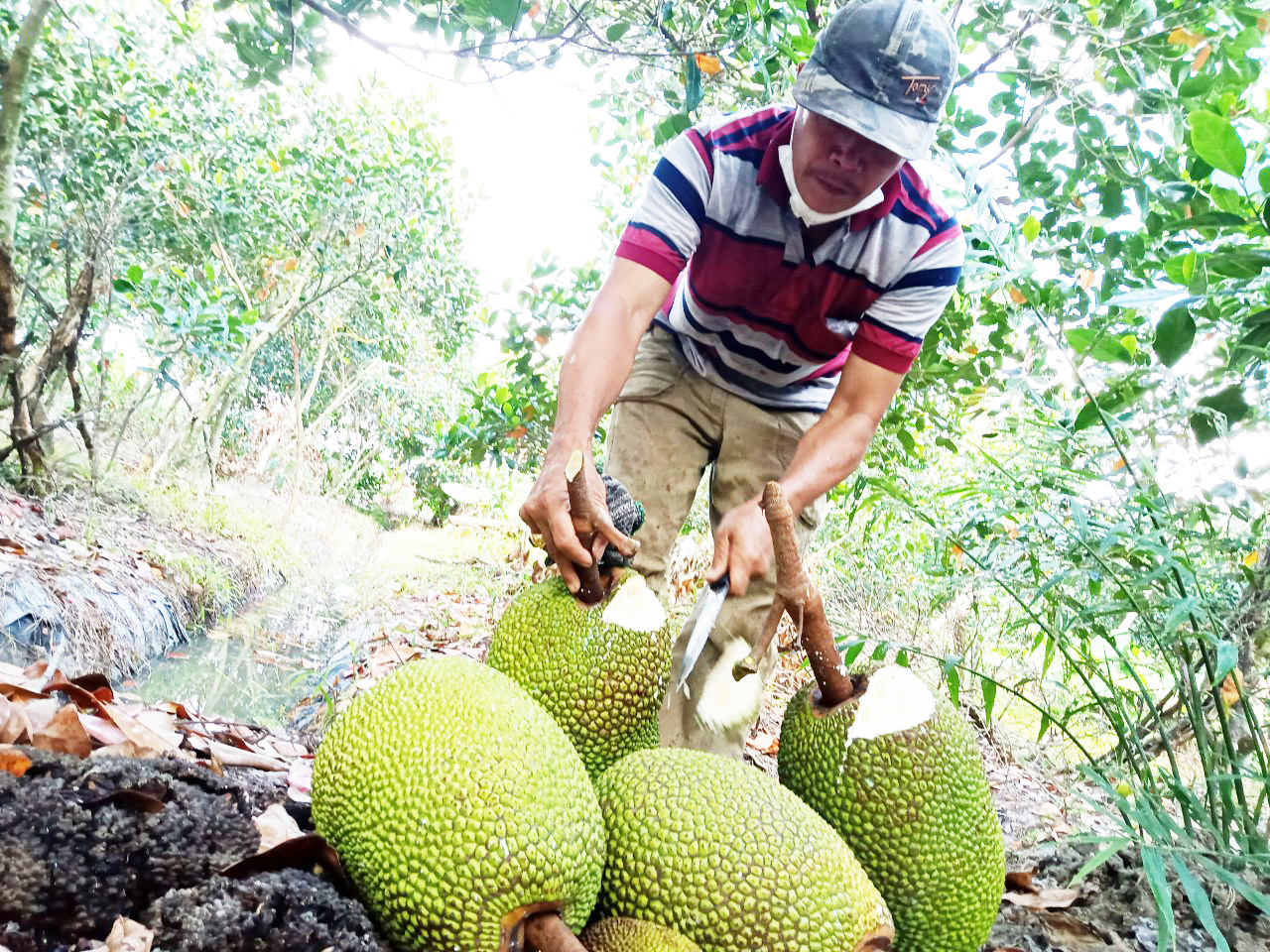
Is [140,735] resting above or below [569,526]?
below

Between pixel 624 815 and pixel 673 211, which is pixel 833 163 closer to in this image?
pixel 673 211

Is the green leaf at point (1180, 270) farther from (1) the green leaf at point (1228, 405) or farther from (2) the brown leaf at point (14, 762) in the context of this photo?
(2) the brown leaf at point (14, 762)

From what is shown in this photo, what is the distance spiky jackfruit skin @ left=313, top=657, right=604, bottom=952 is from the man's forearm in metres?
0.71

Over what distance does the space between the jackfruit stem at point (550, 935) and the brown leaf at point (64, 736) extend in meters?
0.65

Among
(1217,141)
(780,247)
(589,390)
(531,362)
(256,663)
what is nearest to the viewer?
(1217,141)

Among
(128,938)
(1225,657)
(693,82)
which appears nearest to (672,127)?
(693,82)

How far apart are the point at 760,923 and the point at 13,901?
0.67 meters

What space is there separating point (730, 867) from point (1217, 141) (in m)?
0.99

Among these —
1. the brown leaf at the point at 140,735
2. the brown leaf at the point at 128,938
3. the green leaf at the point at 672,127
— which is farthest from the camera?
the green leaf at the point at 672,127

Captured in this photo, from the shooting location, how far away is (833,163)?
1.45 meters

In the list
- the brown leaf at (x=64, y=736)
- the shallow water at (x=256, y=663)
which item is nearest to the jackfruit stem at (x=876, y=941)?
the brown leaf at (x=64, y=736)

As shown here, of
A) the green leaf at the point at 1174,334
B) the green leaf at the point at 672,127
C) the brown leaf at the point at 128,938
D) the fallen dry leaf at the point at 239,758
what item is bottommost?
the fallen dry leaf at the point at 239,758

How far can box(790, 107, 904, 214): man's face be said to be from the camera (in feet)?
4.62

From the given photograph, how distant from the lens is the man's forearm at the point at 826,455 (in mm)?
1483
